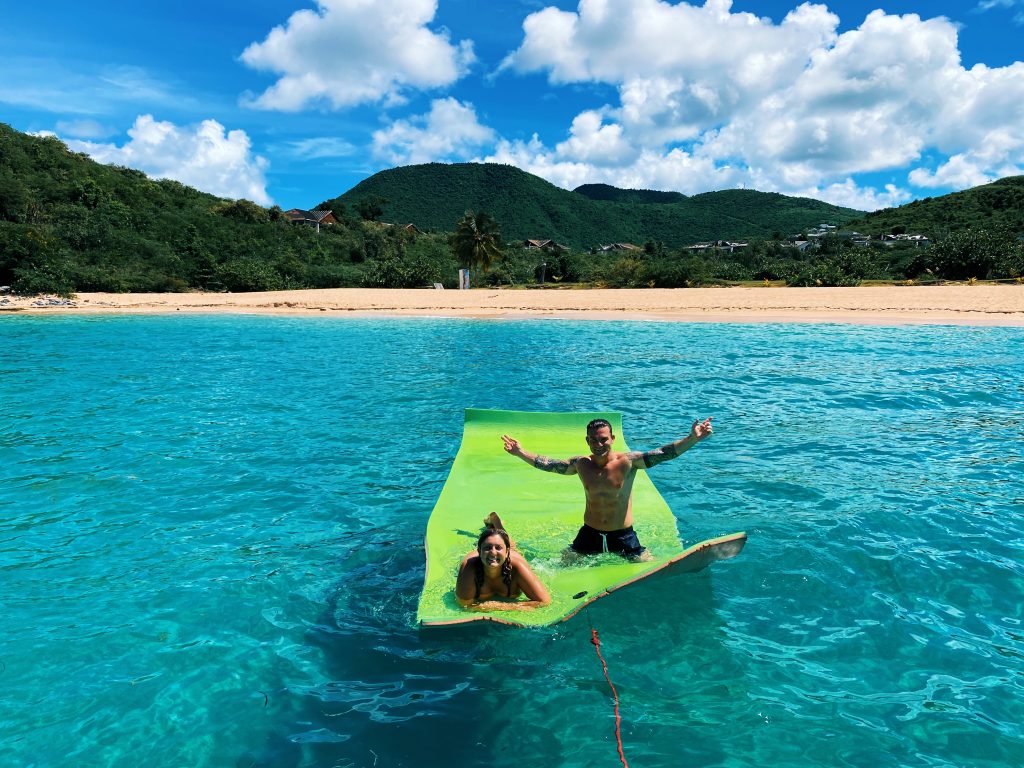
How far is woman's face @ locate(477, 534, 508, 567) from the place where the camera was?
438 cm

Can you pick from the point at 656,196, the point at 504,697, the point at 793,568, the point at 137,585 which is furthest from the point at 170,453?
the point at 656,196

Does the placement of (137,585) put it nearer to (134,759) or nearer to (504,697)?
(134,759)

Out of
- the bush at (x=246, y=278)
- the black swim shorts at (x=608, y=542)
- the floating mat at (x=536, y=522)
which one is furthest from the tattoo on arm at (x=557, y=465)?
the bush at (x=246, y=278)

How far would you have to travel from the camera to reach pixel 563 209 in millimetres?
114000

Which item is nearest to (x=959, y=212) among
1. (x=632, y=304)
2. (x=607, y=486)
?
(x=632, y=304)

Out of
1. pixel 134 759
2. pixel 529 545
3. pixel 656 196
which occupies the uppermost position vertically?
pixel 656 196

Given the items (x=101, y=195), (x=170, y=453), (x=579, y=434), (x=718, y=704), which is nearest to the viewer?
(x=718, y=704)

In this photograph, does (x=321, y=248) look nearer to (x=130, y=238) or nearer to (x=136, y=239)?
(x=136, y=239)

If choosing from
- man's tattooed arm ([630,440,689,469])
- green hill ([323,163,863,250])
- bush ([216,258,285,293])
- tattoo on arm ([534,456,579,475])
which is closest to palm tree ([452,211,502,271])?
bush ([216,258,285,293])

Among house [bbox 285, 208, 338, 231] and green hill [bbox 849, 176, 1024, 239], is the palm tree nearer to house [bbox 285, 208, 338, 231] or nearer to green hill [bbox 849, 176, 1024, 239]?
house [bbox 285, 208, 338, 231]

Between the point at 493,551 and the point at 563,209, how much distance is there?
114 m

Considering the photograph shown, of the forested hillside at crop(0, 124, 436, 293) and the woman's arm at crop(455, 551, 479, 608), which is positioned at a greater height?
the forested hillside at crop(0, 124, 436, 293)

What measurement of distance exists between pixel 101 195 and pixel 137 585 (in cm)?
5143

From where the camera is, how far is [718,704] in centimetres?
386
